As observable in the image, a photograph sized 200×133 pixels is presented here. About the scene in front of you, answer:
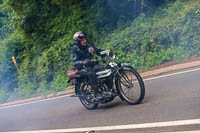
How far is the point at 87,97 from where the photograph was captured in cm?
741

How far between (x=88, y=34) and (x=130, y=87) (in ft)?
27.4

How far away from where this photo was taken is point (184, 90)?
266 inches

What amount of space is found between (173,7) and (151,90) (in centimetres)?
608

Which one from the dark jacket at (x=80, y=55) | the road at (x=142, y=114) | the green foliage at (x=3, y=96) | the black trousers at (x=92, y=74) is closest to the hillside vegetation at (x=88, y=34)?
the green foliage at (x=3, y=96)

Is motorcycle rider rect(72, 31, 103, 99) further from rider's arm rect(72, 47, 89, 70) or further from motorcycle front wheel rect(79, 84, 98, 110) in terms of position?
motorcycle front wheel rect(79, 84, 98, 110)

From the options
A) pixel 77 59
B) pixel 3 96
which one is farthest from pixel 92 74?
pixel 3 96

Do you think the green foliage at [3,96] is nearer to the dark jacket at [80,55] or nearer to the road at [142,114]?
the road at [142,114]

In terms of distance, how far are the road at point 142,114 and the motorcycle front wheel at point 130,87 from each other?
0.59 ft

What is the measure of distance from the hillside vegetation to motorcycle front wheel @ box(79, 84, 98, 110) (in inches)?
149

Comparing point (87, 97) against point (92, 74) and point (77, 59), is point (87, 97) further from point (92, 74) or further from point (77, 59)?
point (77, 59)

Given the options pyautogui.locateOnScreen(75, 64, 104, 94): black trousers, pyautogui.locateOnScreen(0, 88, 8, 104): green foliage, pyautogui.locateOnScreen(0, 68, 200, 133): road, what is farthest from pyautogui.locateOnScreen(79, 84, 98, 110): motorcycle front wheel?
pyautogui.locateOnScreen(0, 88, 8, 104): green foliage

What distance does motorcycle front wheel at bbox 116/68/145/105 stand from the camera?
642cm

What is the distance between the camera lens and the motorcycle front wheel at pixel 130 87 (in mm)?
6422

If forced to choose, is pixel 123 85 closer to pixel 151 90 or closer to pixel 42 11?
pixel 151 90
